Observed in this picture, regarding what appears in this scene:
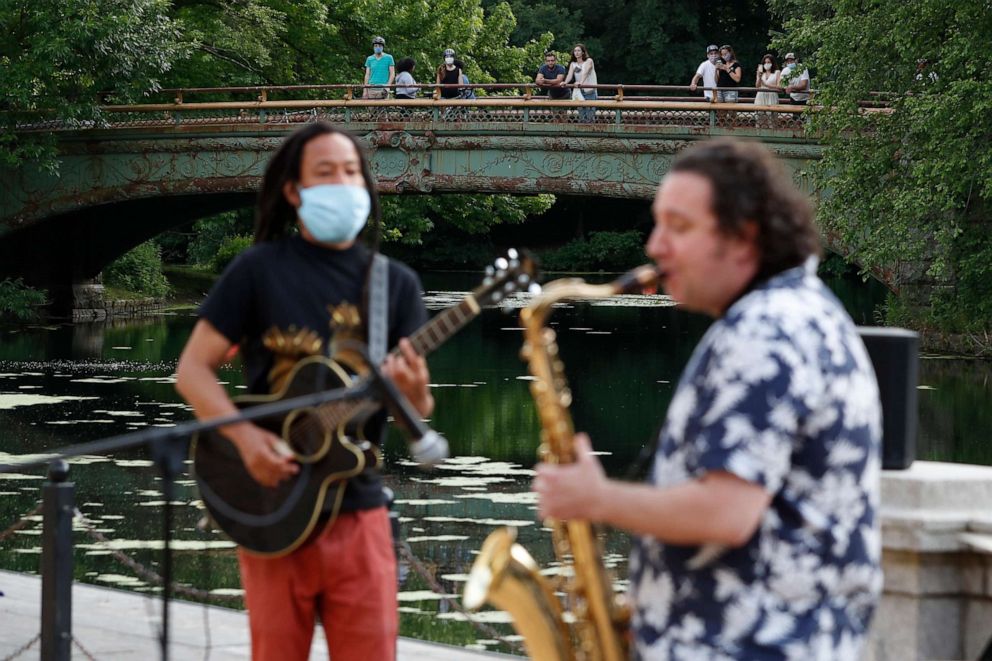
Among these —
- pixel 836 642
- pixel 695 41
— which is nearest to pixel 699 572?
pixel 836 642

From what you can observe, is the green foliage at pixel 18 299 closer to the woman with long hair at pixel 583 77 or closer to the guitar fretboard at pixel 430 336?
the woman with long hair at pixel 583 77

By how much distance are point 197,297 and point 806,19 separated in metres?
21.5

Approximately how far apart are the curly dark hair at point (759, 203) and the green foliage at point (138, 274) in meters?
39.6

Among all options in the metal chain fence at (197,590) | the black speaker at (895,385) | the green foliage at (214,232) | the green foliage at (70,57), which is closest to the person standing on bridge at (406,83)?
the green foliage at (70,57)

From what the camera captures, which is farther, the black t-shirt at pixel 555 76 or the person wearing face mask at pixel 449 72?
the person wearing face mask at pixel 449 72

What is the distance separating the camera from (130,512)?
13359 millimetres

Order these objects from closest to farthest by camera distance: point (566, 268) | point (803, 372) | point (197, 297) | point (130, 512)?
point (803, 372) < point (130, 512) < point (197, 297) < point (566, 268)

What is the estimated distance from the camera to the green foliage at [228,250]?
44.3m

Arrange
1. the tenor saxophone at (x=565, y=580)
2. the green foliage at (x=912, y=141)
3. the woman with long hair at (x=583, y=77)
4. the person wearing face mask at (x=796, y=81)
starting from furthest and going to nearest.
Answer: the woman with long hair at (x=583, y=77) → the person wearing face mask at (x=796, y=81) → the green foliage at (x=912, y=141) → the tenor saxophone at (x=565, y=580)

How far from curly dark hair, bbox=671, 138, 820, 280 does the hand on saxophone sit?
0.40m

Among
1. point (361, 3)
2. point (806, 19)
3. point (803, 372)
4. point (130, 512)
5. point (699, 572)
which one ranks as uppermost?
point (361, 3)

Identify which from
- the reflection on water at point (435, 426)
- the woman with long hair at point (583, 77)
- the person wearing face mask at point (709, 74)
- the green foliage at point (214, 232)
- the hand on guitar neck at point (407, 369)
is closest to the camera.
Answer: the hand on guitar neck at point (407, 369)

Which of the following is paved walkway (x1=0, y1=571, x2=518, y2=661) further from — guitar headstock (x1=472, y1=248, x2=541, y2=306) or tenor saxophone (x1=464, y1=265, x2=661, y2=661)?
tenor saxophone (x1=464, y1=265, x2=661, y2=661)

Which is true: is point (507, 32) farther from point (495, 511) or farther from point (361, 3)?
point (495, 511)
